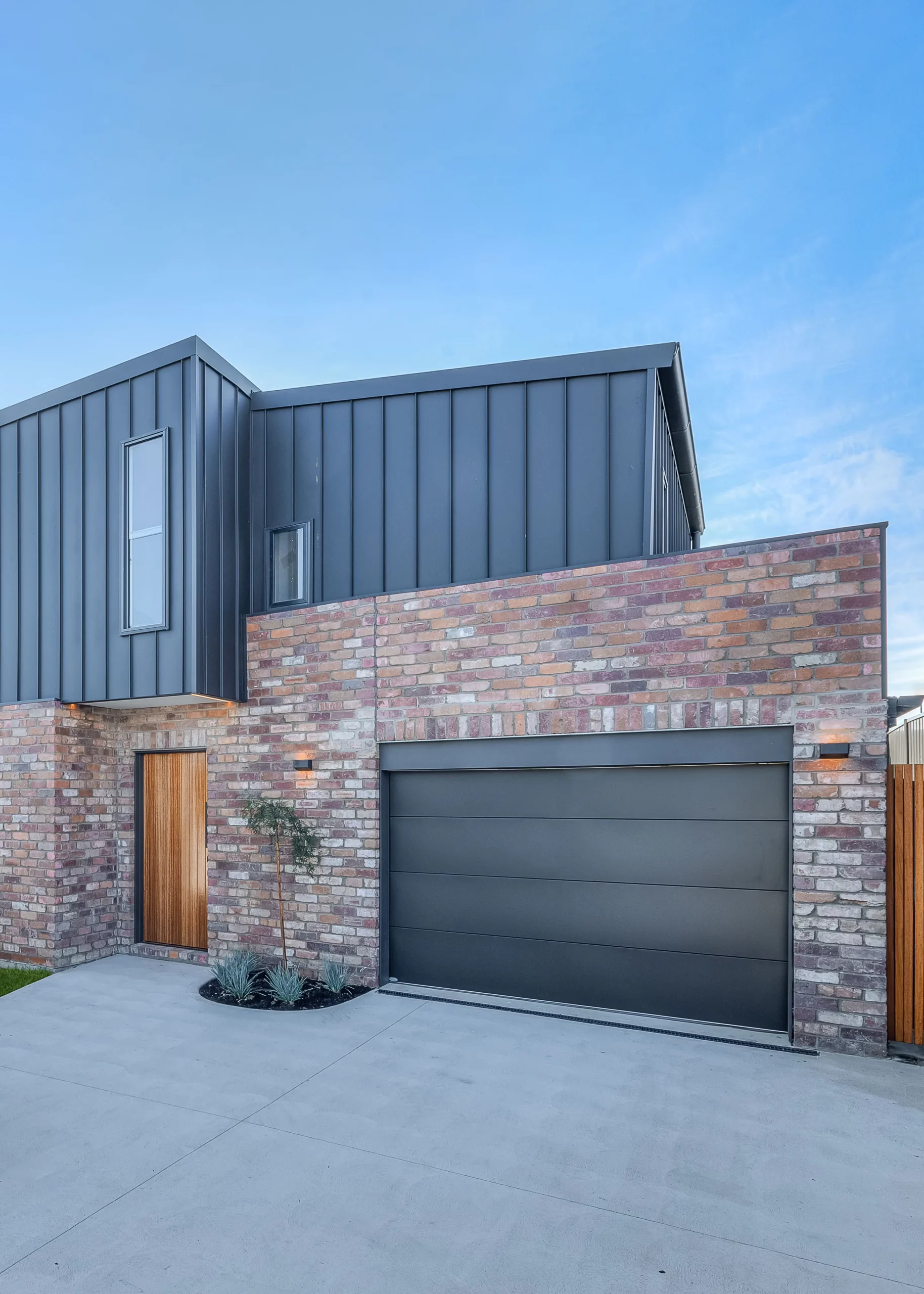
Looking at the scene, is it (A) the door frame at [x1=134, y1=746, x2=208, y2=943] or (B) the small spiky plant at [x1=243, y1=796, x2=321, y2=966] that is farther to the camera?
(A) the door frame at [x1=134, y1=746, x2=208, y2=943]

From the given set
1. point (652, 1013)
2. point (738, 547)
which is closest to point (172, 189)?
point (738, 547)

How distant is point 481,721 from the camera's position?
5797 mm

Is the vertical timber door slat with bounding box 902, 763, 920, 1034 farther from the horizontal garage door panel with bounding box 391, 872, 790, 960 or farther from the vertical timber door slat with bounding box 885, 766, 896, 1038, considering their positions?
the horizontal garage door panel with bounding box 391, 872, 790, 960

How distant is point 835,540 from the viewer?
4.82m

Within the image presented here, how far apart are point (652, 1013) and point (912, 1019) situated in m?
1.68

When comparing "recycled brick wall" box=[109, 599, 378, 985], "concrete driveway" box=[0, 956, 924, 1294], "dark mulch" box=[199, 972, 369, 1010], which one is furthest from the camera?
"recycled brick wall" box=[109, 599, 378, 985]

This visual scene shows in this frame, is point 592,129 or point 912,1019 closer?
point 912,1019

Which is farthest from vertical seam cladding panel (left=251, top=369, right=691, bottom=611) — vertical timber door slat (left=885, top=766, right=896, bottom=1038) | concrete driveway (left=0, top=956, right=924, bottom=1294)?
concrete driveway (left=0, top=956, right=924, bottom=1294)

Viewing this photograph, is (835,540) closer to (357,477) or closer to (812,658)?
(812,658)

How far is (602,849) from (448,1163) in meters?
2.57

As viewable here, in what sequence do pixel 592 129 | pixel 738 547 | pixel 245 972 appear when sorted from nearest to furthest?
pixel 738 547 < pixel 245 972 < pixel 592 129

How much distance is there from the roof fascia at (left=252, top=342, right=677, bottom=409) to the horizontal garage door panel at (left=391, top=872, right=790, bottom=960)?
421 centimetres

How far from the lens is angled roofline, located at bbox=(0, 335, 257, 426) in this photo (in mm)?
6531

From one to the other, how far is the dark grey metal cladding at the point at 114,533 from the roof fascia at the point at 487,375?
688mm
